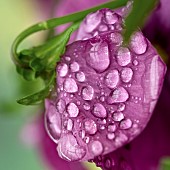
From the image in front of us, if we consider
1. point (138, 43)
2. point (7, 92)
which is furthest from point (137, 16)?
point (7, 92)

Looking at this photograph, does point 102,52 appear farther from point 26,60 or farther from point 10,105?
point 10,105

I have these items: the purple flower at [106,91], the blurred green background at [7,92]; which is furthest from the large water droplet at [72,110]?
the blurred green background at [7,92]

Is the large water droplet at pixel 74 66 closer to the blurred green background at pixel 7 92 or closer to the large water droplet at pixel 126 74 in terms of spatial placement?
the large water droplet at pixel 126 74

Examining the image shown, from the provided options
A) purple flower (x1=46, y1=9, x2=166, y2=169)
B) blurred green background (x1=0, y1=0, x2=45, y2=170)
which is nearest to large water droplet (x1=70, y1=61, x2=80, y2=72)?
purple flower (x1=46, y1=9, x2=166, y2=169)

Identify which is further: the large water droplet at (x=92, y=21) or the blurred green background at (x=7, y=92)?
the blurred green background at (x=7, y=92)

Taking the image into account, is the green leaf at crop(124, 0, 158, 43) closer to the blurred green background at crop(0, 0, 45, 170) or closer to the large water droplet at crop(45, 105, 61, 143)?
the large water droplet at crop(45, 105, 61, 143)
